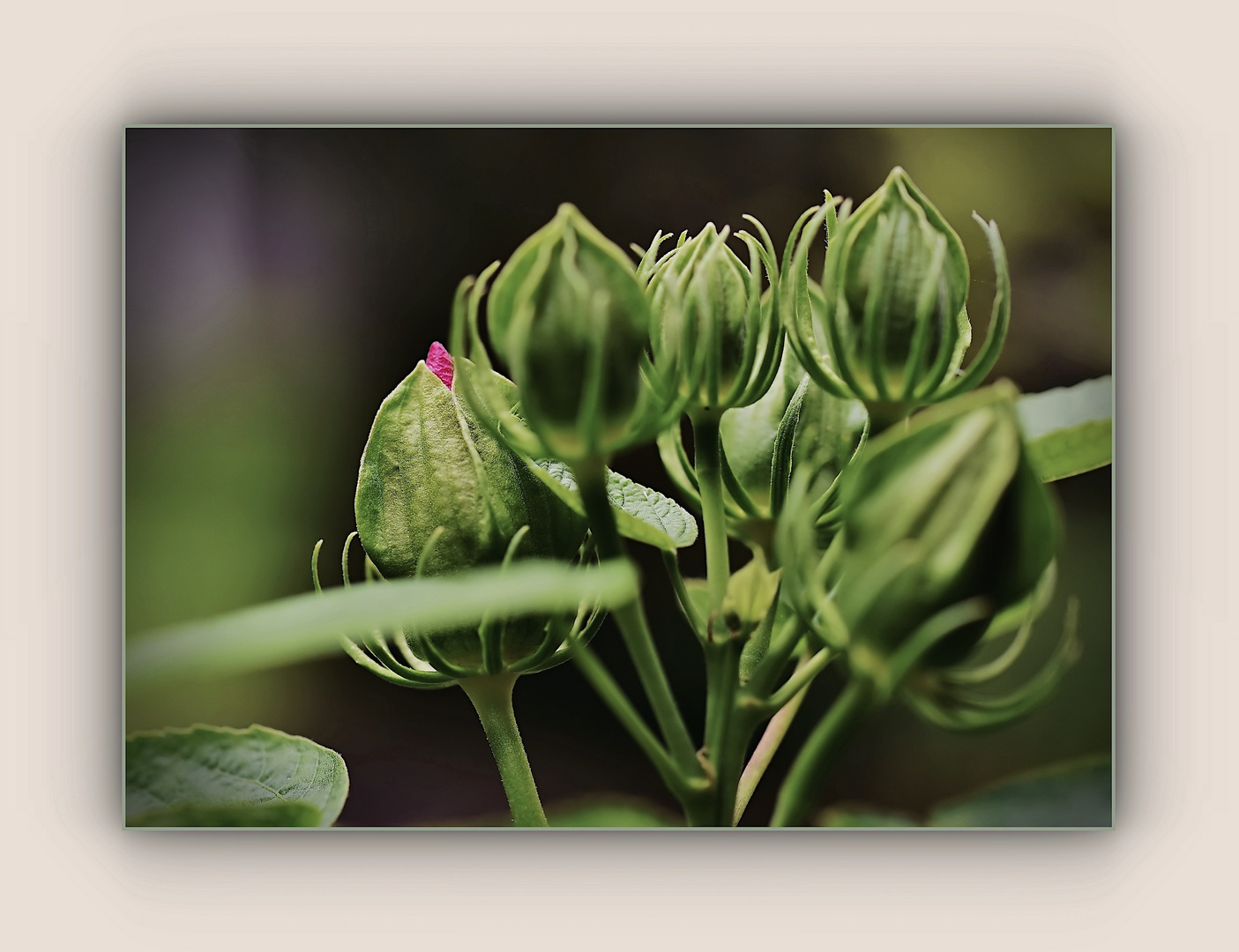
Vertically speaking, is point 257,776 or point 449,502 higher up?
point 449,502

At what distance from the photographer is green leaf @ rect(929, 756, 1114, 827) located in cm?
84

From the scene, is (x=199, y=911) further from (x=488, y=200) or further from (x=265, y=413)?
(x=488, y=200)

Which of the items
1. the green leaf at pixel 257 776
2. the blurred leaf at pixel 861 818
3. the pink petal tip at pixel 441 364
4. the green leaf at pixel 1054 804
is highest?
the pink petal tip at pixel 441 364

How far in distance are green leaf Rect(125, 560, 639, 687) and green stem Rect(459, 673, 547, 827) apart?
0.09 meters

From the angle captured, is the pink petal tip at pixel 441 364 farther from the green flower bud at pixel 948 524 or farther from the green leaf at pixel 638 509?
the green flower bud at pixel 948 524

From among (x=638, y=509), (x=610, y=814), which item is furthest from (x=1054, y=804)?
(x=638, y=509)

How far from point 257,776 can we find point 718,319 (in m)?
0.36

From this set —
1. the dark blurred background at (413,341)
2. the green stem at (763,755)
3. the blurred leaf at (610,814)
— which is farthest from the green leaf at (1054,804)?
the green stem at (763,755)

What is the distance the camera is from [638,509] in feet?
2.00

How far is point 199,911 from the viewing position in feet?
2.88

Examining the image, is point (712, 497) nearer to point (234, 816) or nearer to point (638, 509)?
point (638, 509)

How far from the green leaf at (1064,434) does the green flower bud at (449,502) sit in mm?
226

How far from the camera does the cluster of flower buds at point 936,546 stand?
38 centimetres
